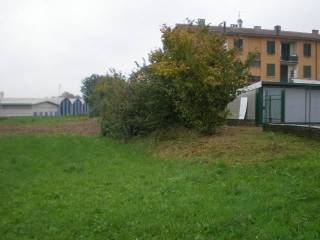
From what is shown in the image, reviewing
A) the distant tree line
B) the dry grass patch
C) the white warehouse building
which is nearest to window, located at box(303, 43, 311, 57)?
the distant tree line

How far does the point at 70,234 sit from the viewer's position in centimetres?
771

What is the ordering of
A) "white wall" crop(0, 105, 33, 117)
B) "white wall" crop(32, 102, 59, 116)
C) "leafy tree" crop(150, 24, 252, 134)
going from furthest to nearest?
"white wall" crop(32, 102, 59, 116), "white wall" crop(0, 105, 33, 117), "leafy tree" crop(150, 24, 252, 134)

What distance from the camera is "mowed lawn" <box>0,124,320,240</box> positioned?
7566mm

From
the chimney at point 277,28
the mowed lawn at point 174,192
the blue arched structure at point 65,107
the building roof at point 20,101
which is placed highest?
the chimney at point 277,28

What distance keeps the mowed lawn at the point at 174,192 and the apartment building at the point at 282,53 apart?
4968 cm

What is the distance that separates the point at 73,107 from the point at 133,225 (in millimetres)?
98437

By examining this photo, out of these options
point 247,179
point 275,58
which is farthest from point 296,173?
point 275,58

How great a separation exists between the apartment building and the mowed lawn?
4968 cm

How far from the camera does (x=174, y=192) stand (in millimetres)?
10078

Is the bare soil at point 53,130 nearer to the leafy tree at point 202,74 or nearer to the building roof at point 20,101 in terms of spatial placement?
the leafy tree at point 202,74

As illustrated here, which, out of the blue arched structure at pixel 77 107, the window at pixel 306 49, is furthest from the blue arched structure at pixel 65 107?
the window at pixel 306 49

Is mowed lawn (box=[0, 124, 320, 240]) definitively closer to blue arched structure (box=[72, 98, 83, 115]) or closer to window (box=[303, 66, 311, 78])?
window (box=[303, 66, 311, 78])

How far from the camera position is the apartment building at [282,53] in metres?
65.9

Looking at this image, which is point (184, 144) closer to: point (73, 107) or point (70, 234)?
point (70, 234)
